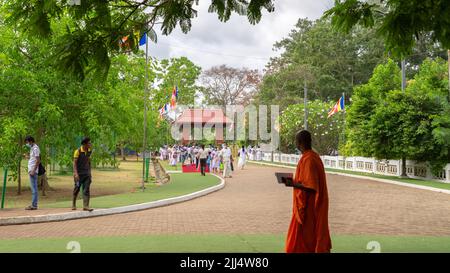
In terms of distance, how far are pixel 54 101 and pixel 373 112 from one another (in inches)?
667

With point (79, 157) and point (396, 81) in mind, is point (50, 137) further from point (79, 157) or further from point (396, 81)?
point (396, 81)

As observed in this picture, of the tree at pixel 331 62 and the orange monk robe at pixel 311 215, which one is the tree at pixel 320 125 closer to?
the tree at pixel 331 62

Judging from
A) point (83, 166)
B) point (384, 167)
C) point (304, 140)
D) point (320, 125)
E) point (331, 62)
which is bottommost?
point (384, 167)

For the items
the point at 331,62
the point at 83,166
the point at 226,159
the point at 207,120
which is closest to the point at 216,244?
the point at 83,166

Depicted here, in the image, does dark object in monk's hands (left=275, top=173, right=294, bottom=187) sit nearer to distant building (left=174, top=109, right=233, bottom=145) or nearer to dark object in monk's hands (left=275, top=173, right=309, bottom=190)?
dark object in monk's hands (left=275, top=173, right=309, bottom=190)

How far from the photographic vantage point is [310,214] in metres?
Answer: 6.28

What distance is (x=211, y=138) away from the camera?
74.8 meters

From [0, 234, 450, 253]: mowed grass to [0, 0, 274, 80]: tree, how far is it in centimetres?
318

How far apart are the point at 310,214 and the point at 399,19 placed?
95.0 inches

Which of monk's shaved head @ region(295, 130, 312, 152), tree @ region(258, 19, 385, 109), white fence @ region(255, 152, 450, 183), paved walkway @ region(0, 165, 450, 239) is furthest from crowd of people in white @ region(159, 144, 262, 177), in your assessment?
monk's shaved head @ region(295, 130, 312, 152)

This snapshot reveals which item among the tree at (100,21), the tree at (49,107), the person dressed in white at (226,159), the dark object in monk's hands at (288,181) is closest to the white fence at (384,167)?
the person dressed in white at (226,159)

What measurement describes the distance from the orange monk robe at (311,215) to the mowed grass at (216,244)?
1.75 m

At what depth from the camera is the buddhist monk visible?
20.4 feet

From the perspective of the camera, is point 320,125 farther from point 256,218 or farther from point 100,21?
point 100,21
